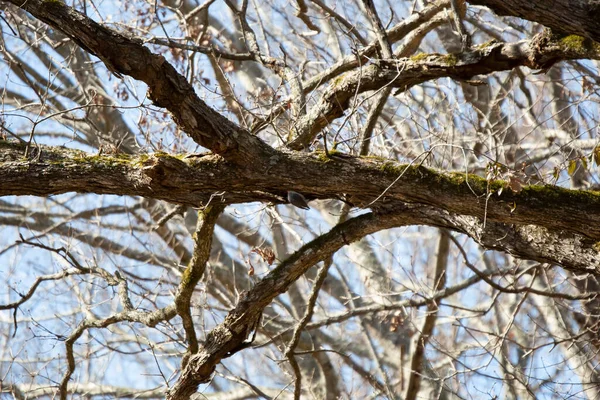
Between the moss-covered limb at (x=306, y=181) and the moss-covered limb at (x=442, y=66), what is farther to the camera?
the moss-covered limb at (x=442, y=66)

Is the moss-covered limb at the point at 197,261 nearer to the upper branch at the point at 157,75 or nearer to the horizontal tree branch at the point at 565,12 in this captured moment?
the upper branch at the point at 157,75

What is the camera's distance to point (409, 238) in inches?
460

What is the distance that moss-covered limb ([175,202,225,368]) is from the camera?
13.6 feet

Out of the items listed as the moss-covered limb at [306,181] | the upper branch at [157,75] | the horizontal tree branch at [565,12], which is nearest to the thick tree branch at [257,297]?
the moss-covered limb at [306,181]

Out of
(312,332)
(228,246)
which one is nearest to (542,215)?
(312,332)

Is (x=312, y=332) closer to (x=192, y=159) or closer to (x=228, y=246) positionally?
(x=228, y=246)

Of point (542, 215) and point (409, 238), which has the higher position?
point (409, 238)

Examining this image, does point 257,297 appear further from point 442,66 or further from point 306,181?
point 442,66

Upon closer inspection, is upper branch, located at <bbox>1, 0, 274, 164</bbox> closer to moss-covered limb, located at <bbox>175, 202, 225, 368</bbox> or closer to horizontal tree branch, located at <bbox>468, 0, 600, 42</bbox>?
moss-covered limb, located at <bbox>175, 202, 225, 368</bbox>

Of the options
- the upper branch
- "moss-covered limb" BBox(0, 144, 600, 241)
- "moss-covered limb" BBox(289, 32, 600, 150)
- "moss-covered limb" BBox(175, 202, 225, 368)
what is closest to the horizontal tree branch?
"moss-covered limb" BBox(289, 32, 600, 150)

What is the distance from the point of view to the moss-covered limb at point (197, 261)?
4160 millimetres

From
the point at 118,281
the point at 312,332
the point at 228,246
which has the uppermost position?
A: the point at 228,246

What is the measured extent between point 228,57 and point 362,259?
410cm

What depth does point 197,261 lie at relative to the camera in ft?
14.3
